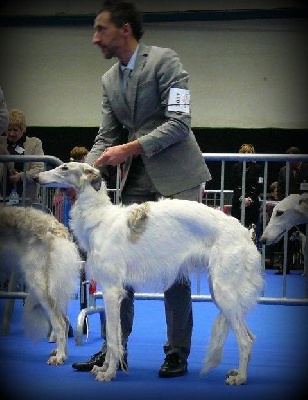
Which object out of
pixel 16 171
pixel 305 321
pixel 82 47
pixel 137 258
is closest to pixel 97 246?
pixel 137 258

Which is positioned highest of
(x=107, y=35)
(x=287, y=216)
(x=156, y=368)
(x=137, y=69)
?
(x=107, y=35)

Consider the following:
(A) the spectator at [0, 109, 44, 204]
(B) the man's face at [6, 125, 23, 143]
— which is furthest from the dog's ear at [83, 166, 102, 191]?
(B) the man's face at [6, 125, 23, 143]

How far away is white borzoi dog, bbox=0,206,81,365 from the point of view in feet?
13.3

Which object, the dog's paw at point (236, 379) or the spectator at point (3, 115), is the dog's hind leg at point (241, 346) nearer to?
the dog's paw at point (236, 379)

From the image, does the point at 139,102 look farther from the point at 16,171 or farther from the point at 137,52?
the point at 16,171

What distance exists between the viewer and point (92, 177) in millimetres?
3506

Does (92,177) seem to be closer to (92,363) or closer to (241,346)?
(92,363)

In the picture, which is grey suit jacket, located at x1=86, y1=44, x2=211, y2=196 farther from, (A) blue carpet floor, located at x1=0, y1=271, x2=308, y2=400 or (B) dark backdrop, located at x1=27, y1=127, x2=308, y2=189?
(B) dark backdrop, located at x1=27, y1=127, x2=308, y2=189

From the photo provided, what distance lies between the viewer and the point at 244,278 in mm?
3383

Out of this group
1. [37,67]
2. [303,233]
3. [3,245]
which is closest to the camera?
[3,245]

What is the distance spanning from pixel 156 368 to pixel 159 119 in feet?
4.41

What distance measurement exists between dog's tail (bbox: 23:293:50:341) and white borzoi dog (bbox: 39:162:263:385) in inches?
30.8

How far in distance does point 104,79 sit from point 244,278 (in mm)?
1317

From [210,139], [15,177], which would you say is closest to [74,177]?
[15,177]
